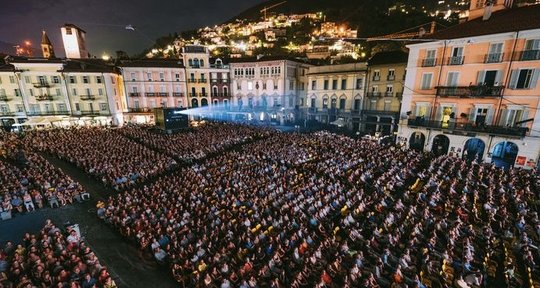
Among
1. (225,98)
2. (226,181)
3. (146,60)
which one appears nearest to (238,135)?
(226,181)

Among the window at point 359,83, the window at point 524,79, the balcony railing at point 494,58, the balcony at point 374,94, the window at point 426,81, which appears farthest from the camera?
the window at point 359,83

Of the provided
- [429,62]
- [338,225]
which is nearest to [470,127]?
[429,62]

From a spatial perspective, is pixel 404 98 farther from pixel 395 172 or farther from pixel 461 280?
pixel 461 280

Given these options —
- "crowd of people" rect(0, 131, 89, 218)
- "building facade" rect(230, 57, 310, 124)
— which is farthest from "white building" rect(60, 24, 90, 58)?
"crowd of people" rect(0, 131, 89, 218)

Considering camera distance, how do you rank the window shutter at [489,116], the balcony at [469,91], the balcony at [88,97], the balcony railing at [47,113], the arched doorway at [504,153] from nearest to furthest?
the balcony at [469,91], the window shutter at [489,116], the arched doorway at [504,153], the balcony railing at [47,113], the balcony at [88,97]

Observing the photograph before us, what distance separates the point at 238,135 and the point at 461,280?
27.4m

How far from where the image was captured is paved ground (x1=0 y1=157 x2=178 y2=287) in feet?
36.6

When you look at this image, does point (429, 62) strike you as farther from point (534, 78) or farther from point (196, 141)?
point (196, 141)

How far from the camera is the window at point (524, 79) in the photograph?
22.1 metres

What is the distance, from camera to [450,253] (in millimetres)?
10711

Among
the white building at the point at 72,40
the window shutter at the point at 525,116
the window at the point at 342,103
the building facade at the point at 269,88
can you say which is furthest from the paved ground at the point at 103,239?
the white building at the point at 72,40

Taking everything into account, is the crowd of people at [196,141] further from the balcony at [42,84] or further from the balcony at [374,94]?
the balcony at [374,94]

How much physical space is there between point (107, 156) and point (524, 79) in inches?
1555

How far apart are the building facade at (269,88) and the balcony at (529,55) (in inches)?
1285
